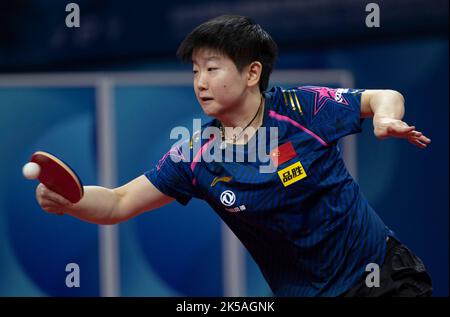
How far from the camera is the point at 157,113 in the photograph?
5523mm

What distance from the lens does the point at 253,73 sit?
3188 millimetres

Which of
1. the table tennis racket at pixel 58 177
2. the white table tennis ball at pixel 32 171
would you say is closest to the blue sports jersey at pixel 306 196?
the table tennis racket at pixel 58 177

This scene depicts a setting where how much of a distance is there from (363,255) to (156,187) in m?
0.84

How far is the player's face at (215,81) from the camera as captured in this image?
3062 mm

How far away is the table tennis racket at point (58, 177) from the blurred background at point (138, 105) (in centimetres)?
222

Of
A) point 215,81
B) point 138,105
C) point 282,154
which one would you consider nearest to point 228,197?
point 282,154

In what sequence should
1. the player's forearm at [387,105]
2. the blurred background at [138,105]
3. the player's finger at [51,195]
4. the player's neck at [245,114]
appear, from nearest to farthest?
the player's forearm at [387,105] → the player's finger at [51,195] → the player's neck at [245,114] → the blurred background at [138,105]

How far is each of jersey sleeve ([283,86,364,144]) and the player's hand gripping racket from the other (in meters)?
0.86

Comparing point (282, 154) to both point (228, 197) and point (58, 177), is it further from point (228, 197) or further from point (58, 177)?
point (58, 177)

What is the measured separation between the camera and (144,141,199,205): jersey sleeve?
3238 millimetres

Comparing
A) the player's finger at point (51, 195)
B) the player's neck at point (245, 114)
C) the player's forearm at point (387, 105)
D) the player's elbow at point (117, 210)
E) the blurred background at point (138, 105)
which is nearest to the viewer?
the player's forearm at point (387, 105)

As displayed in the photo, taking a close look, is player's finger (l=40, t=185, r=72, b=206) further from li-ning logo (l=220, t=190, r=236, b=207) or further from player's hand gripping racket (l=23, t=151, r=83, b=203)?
li-ning logo (l=220, t=190, r=236, b=207)

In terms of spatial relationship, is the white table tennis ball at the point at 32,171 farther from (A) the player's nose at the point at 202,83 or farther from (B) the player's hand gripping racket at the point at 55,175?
(A) the player's nose at the point at 202,83

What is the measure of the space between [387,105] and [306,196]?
438mm
